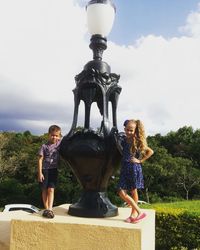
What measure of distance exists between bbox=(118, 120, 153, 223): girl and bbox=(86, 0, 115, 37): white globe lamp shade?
126 centimetres

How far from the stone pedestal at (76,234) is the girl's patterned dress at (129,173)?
38cm

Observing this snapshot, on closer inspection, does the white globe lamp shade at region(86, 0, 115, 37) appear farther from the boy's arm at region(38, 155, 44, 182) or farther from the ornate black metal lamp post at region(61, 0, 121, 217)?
the boy's arm at region(38, 155, 44, 182)

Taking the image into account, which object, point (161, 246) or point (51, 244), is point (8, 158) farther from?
point (51, 244)

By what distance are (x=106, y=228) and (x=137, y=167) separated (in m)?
0.77

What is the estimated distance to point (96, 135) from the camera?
455cm

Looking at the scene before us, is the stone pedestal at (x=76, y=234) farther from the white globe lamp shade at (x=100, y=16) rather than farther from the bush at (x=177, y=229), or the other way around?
the bush at (x=177, y=229)

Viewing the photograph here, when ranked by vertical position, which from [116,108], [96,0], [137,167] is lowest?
[137,167]

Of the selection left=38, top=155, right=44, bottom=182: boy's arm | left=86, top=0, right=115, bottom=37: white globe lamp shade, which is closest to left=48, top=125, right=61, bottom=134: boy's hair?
left=38, top=155, right=44, bottom=182: boy's arm

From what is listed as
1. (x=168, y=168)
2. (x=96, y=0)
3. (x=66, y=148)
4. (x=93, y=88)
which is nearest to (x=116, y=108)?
(x=93, y=88)

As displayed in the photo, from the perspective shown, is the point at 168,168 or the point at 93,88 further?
the point at 168,168

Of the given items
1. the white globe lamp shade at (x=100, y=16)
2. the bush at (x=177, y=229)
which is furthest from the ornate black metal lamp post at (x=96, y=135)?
the bush at (x=177, y=229)

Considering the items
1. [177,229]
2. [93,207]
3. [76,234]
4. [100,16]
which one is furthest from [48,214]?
[177,229]

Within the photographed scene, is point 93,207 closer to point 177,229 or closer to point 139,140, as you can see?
point 139,140

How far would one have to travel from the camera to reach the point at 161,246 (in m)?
9.34
